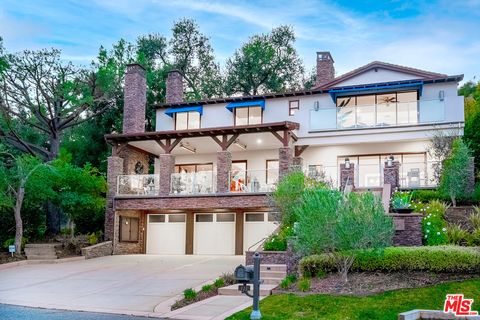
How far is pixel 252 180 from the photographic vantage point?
24109mm

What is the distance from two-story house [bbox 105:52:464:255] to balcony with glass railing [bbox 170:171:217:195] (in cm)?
5

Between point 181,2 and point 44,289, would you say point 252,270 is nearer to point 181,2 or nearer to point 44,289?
point 44,289

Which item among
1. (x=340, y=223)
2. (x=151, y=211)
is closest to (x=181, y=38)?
(x=151, y=211)

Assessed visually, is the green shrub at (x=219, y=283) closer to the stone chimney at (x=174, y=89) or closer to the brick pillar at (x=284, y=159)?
the brick pillar at (x=284, y=159)

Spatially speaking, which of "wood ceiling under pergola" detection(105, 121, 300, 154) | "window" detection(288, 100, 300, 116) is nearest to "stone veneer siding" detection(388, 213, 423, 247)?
"wood ceiling under pergola" detection(105, 121, 300, 154)

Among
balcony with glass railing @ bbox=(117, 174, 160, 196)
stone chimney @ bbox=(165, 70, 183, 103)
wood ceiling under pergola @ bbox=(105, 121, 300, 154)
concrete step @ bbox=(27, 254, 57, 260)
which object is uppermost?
stone chimney @ bbox=(165, 70, 183, 103)

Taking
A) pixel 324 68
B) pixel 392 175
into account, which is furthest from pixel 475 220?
pixel 324 68

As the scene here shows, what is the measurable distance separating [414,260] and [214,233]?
563 inches

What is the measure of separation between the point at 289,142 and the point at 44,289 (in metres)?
13.2

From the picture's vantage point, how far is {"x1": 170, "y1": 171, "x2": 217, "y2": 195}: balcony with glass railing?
24703 mm

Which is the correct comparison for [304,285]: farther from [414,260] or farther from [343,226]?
[414,260]

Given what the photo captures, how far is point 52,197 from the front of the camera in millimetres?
23062

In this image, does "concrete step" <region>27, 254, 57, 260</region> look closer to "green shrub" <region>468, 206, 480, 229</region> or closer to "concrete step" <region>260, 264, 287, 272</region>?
"concrete step" <region>260, 264, 287, 272</region>

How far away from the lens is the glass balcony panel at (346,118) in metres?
25.3
